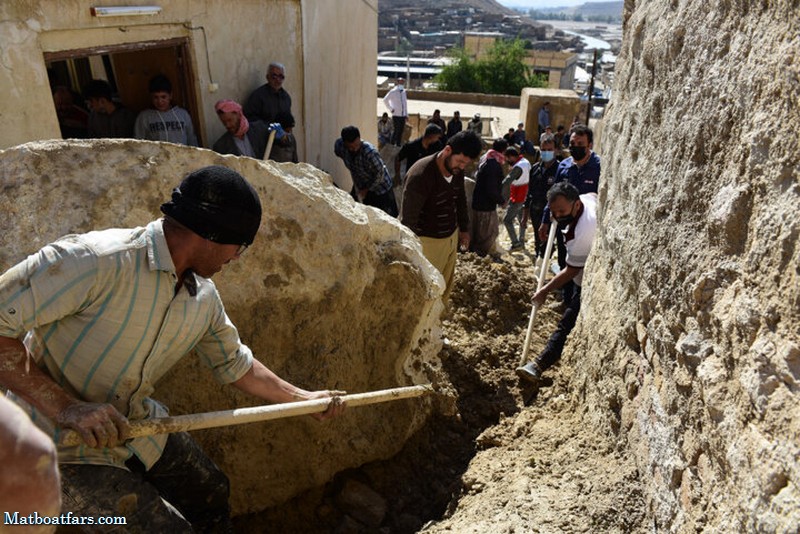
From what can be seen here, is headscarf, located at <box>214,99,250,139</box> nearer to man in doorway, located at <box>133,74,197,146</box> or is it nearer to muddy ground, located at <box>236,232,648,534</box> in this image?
man in doorway, located at <box>133,74,197,146</box>

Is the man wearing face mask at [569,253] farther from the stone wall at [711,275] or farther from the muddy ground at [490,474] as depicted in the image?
the stone wall at [711,275]

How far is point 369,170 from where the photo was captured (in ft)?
21.2

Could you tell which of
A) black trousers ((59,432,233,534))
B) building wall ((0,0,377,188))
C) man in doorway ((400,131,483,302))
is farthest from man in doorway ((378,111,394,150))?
black trousers ((59,432,233,534))

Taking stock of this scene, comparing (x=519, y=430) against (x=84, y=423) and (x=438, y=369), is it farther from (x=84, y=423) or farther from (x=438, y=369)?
(x=84, y=423)

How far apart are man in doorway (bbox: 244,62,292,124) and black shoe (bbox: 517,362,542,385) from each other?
3816 millimetres

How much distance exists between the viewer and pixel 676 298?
236 cm

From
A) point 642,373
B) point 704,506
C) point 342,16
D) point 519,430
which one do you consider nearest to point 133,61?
point 342,16

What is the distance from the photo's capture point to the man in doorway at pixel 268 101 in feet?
21.4

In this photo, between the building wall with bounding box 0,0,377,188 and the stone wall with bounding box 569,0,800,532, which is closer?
the stone wall with bounding box 569,0,800,532

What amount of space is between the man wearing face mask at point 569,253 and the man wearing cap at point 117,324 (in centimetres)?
249

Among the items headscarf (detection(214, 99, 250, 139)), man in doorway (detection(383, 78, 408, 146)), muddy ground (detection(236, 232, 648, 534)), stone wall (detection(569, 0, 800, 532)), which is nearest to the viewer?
stone wall (detection(569, 0, 800, 532))

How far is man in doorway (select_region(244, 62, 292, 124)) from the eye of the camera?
651 centimetres

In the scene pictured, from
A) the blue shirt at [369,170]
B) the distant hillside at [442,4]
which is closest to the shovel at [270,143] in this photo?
the blue shirt at [369,170]

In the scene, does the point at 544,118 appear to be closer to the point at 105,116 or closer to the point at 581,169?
the point at 581,169
